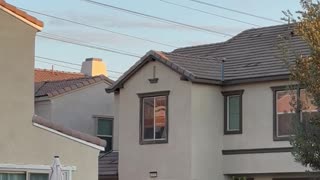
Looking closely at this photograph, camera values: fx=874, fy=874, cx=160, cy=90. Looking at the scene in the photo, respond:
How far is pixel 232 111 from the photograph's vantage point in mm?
32406

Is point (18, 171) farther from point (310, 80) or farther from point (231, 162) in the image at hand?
point (231, 162)

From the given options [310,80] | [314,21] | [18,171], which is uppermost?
[314,21]

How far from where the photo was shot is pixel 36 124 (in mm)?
21656

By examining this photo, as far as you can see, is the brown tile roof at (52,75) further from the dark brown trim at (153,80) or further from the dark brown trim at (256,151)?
the dark brown trim at (256,151)

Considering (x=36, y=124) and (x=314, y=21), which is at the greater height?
(x=314, y=21)

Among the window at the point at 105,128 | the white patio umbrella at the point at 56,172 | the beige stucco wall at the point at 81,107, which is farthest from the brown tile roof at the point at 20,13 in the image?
the window at the point at 105,128

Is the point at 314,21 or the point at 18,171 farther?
the point at 18,171

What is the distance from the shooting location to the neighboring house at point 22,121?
21109 mm

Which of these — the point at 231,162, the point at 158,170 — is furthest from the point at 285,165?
the point at 158,170

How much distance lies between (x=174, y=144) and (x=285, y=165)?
4.05m

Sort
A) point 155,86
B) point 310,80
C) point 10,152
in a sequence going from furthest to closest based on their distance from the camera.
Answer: point 155,86, point 10,152, point 310,80

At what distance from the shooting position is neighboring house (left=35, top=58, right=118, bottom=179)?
3712cm

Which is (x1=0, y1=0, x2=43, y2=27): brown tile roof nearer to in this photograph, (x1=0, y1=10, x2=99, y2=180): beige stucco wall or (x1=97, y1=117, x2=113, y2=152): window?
(x1=0, y1=10, x2=99, y2=180): beige stucco wall

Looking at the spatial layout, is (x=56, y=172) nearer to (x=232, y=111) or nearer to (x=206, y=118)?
(x=206, y=118)
